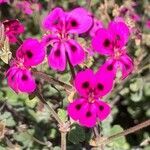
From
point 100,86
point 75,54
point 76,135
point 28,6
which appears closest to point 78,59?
point 75,54

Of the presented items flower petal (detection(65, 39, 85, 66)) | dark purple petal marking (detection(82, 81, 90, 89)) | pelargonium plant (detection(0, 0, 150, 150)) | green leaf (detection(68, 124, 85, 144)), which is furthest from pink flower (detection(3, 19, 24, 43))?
green leaf (detection(68, 124, 85, 144))

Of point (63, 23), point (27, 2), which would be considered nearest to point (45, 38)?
point (63, 23)

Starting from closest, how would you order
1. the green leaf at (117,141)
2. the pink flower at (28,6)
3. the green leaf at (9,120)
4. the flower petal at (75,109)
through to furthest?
1. the flower petal at (75,109)
2. the green leaf at (9,120)
3. the green leaf at (117,141)
4. the pink flower at (28,6)

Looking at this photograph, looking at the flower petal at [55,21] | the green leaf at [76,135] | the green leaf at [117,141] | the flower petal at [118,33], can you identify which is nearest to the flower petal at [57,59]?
the flower petal at [55,21]

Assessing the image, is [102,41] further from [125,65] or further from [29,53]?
[29,53]

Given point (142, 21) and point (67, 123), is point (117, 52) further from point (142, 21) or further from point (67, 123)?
point (142, 21)

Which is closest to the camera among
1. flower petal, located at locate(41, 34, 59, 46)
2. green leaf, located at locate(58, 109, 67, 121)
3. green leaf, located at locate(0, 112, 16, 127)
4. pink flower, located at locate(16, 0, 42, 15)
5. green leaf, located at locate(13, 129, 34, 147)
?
flower petal, located at locate(41, 34, 59, 46)

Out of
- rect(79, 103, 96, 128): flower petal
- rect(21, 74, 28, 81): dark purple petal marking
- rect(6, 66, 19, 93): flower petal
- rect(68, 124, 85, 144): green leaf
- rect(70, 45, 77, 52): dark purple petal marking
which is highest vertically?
rect(70, 45, 77, 52): dark purple petal marking

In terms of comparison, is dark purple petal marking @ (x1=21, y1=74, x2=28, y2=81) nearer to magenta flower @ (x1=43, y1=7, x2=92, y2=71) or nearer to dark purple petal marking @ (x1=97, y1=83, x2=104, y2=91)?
magenta flower @ (x1=43, y1=7, x2=92, y2=71)

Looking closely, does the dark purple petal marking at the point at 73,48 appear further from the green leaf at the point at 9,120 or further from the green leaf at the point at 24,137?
the green leaf at the point at 24,137
